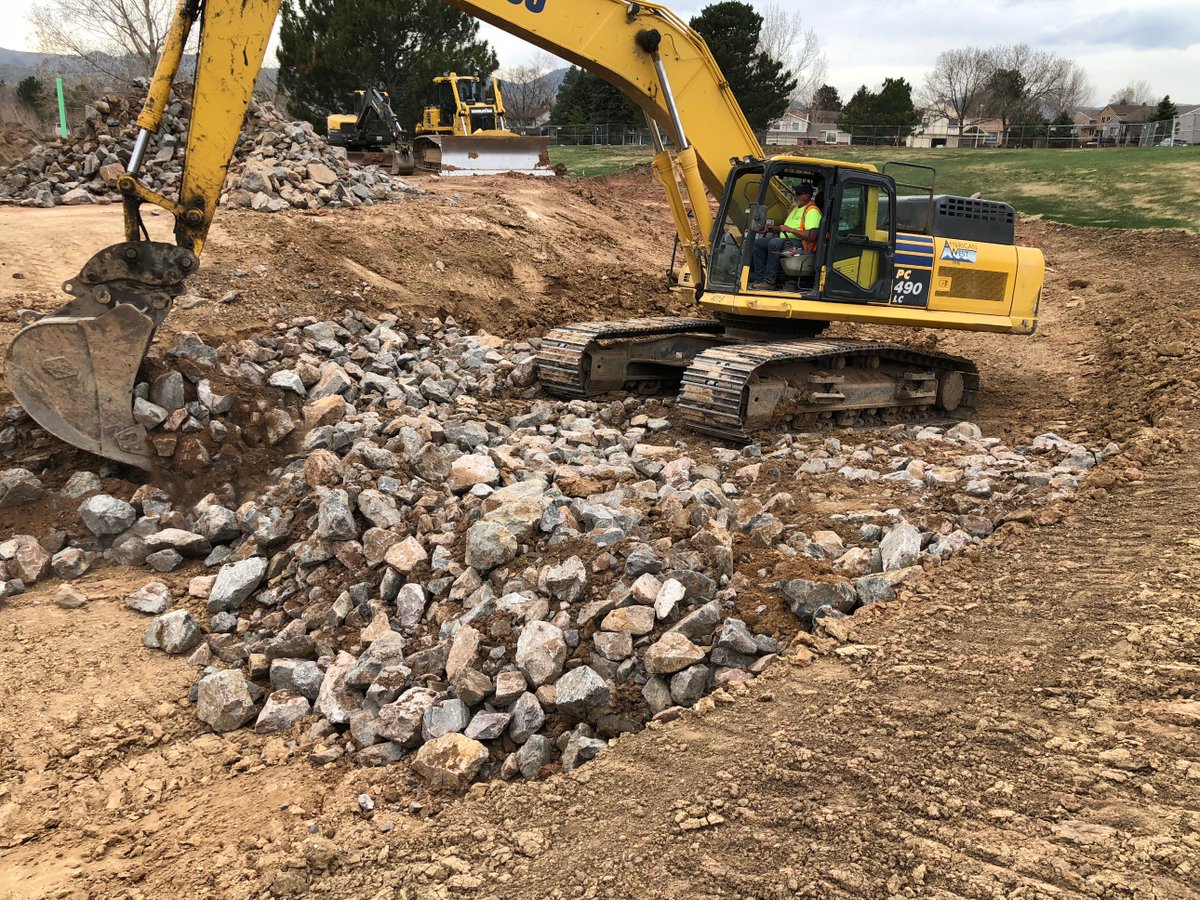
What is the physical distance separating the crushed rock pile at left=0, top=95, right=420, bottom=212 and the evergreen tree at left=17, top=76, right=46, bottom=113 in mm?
27285

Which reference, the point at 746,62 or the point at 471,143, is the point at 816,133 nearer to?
the point at 746,62

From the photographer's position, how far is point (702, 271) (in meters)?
9.09

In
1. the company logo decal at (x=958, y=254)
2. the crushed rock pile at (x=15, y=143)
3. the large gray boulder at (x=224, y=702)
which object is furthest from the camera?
the crushed rock pile at (x=15, y=143)

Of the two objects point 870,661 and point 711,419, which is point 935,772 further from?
point 711,419

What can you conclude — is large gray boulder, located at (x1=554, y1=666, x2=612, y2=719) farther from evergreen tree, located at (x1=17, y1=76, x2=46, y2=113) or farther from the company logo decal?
evergreen tree, located at (x1=17, y1=76, x2=46, y2=113)

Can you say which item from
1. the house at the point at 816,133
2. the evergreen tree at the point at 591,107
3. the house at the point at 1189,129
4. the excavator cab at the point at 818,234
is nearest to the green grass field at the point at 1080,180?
the evergreen tree at the point at 591,107

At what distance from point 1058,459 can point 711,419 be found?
281 centimetres

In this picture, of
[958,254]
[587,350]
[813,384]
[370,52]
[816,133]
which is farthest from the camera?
[816,133]

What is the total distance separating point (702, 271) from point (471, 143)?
14590 mm

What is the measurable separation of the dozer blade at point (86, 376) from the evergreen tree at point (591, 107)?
43474 mm

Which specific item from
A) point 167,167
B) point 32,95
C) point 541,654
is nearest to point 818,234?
point 541,654

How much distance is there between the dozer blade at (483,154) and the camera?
71.2 feet

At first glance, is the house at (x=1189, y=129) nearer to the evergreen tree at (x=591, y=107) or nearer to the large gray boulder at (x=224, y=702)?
the evergreen tree at (x=591, y=107)

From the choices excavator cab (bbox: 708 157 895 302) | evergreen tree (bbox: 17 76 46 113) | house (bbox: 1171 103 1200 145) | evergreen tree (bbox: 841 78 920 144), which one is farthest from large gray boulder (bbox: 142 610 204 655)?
house (bbox: 1171 103 1200 145)
